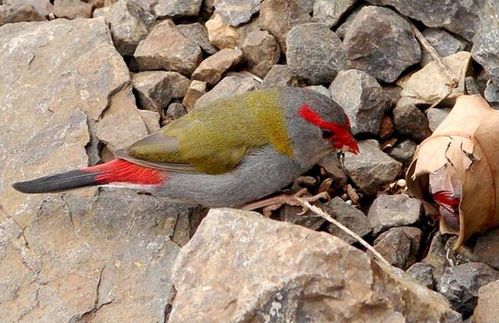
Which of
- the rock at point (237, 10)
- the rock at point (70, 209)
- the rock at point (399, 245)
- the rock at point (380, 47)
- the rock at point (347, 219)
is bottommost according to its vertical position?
the rock at point (70, 209)

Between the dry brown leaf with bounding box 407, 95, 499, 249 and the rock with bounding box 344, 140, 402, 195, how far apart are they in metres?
0.36

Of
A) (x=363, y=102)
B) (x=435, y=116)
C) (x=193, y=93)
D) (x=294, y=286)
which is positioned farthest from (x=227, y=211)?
(x=193, y=93)

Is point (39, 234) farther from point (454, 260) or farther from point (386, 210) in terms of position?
point (454, 260)

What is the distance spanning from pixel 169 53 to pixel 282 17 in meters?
0.62

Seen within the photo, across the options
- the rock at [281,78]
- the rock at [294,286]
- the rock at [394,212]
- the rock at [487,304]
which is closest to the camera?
the rock at [294,286]

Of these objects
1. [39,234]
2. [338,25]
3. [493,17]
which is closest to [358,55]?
[338,25]

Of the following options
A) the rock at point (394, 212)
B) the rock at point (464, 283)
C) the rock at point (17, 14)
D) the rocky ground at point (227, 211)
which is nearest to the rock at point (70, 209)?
the rocky ground at point (227, 211)

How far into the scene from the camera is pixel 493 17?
4.43m

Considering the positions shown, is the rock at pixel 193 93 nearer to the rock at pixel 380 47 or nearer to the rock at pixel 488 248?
the rock at pixel 380 47

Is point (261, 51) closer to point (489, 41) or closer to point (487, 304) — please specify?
point (489, 41)

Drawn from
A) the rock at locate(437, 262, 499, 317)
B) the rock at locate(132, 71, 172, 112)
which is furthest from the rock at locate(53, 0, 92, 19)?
the rock at locate(437, 262, 499, 317)

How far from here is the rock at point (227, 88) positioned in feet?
16.2

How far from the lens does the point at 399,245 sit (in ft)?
13.4

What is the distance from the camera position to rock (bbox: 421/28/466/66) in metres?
4.88
